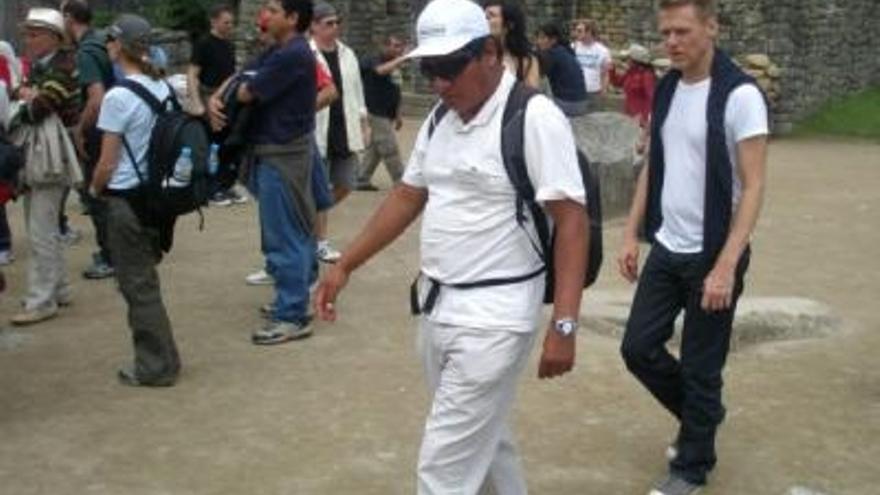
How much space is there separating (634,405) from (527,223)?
90.1 inches

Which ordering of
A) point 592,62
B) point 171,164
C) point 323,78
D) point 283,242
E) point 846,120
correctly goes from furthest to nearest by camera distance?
point 846,120
point 592,62
point 323,78
point 283,242
point 171,164

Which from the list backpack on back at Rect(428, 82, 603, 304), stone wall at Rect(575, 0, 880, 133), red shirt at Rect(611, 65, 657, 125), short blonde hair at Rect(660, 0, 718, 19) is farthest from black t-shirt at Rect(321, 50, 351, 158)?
stone wall at Rect(575, 0, 880, 133)

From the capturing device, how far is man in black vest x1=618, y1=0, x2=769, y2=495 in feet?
14.0

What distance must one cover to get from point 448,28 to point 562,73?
7094mm

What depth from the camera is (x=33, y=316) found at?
6973mm

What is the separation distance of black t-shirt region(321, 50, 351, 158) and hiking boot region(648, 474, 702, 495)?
4555 mm

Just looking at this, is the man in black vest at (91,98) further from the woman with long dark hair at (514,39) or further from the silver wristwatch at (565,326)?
the silver wristwatch at (565,326)

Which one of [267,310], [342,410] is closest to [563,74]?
[267,310]

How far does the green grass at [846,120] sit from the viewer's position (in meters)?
18.1

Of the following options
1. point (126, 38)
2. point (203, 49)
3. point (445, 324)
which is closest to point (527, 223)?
point (445, 324)

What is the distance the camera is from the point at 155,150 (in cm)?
571

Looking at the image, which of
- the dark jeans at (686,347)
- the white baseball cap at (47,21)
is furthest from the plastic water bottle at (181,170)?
the dark jeans at (686,347)

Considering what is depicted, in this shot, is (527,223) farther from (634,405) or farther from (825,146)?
(825,146)

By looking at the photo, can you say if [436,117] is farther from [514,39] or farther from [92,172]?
[514,39]
